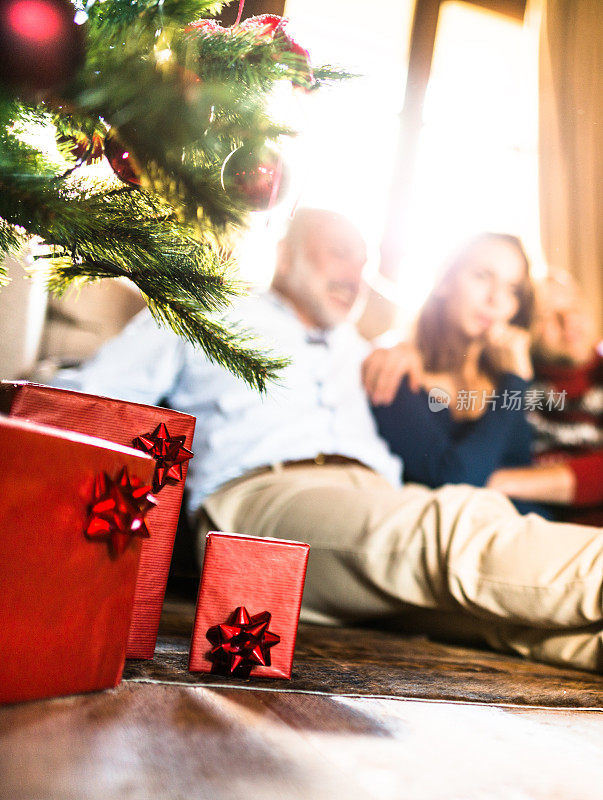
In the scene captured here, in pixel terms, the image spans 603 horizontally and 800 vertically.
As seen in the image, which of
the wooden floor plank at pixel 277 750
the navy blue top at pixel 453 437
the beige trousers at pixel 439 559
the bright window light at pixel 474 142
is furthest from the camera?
the bright window light at pixel 474 142

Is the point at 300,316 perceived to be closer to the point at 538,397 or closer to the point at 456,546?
the point at 538,397

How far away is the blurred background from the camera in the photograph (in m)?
2.22

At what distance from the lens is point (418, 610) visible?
52.2 inches

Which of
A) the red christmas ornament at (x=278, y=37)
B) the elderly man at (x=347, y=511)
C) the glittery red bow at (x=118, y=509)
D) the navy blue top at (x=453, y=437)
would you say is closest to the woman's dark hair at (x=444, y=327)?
the navy blue top at (x=453, y=437)

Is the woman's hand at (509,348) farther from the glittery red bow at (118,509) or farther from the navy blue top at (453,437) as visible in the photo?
the glittery red bow at (118,509)

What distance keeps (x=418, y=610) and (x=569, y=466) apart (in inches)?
38.9

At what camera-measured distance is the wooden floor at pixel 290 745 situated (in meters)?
0.48

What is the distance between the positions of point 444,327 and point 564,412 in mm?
431

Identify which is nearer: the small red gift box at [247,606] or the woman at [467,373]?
the small red gift box at [247,606]

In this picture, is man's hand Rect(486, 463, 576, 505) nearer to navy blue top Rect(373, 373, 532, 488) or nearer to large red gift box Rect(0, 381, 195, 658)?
navy blue top Rect(373, 373, 532, 488)

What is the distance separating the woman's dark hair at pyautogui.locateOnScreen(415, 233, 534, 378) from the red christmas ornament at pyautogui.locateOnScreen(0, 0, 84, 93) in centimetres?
172

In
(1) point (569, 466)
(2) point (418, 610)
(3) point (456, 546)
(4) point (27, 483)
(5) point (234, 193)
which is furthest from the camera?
(1) point (569, 466)

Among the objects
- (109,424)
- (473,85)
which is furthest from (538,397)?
(109,424)

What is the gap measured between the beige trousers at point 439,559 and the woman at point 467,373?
2.01ft
